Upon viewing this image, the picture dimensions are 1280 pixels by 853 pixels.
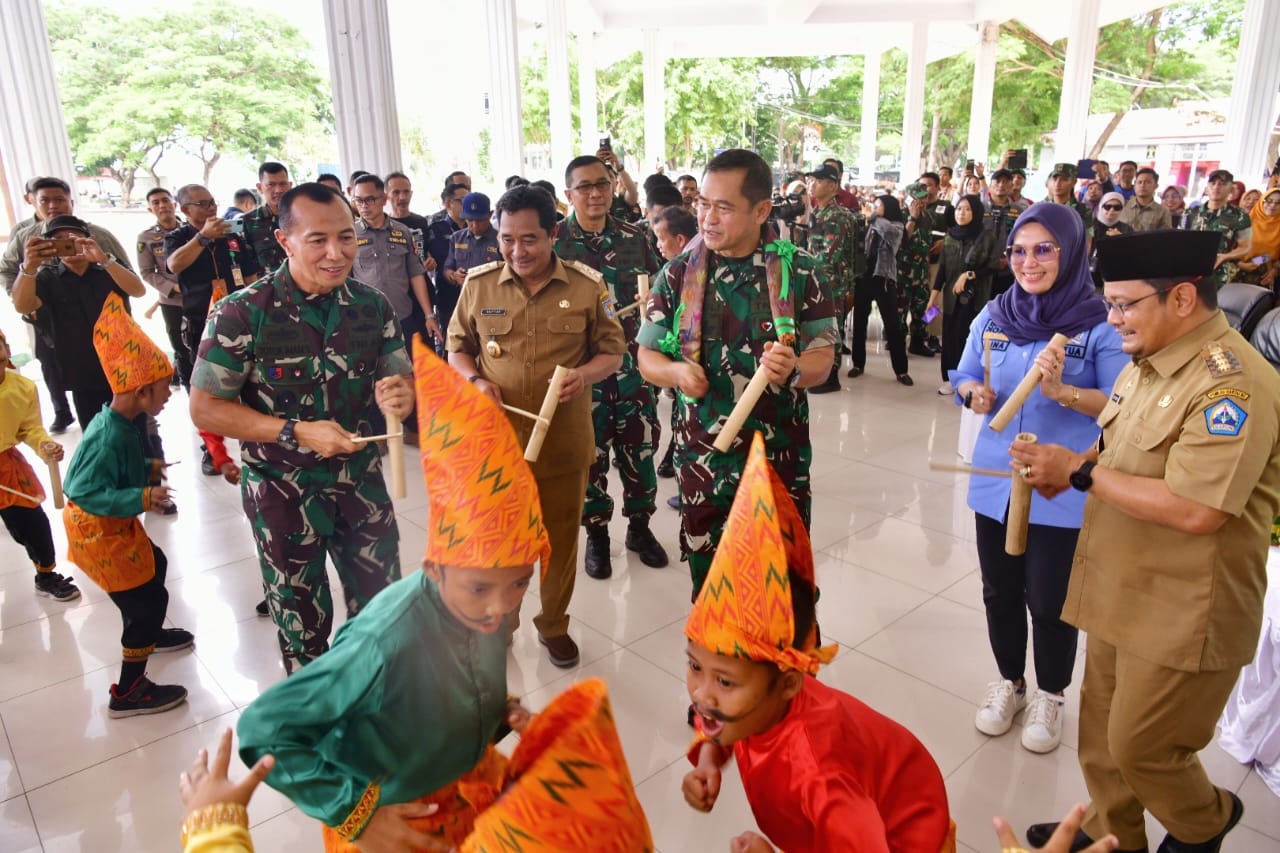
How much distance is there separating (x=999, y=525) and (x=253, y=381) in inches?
86.5

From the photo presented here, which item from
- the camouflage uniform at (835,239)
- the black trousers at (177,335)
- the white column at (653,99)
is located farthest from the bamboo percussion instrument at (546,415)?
the white column at (653,99)

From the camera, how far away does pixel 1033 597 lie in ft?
7.63

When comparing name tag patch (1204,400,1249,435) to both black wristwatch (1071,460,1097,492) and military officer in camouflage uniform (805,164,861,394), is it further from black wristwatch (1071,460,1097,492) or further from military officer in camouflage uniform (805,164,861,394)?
military officer in camouflage uniform (805,164,861,394)

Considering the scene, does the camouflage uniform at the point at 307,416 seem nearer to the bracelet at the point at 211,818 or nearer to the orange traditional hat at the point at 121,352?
the orange traditional hat at the point at 121,352

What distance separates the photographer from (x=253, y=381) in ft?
7.05

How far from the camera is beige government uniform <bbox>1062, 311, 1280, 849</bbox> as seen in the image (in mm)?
1526

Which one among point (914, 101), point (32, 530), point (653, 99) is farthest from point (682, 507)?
point (914, 101)

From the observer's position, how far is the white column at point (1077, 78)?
1262cm

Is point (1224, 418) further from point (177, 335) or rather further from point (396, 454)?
point (177, 335)

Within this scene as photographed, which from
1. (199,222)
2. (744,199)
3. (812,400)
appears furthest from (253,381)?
(812,400)

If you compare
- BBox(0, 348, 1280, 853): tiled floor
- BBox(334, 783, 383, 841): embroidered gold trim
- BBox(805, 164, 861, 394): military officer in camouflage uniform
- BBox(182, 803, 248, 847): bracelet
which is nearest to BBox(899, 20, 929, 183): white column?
BBox(805, 164, 861, 394): military officer in camouflage uniform

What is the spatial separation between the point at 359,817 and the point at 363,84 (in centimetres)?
626

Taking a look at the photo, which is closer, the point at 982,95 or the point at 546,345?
the point at 546,345

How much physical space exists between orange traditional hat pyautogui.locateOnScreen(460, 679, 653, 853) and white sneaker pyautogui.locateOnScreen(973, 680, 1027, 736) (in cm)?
189
